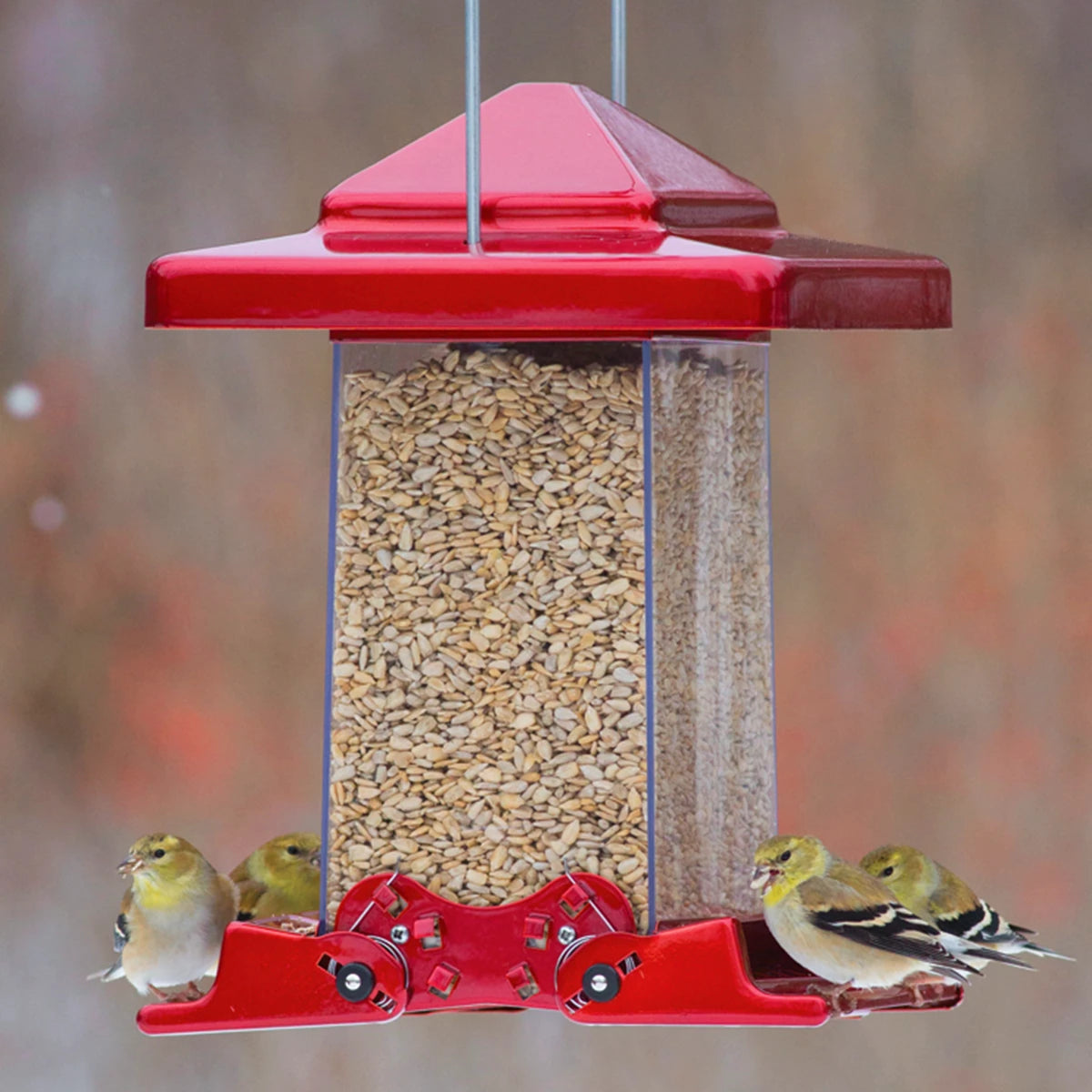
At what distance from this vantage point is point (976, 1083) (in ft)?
19.9

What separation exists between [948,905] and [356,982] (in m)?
0.93

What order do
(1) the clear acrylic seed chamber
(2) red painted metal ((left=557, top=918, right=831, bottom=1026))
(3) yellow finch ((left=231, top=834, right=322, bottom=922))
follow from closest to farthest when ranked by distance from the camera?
(2) red painted metal ((left=557, top=918, right=831, bottom=1026)), (1) the clear acrylic seed chamber, (3) yellow finch ((left=231, top=834, right=322, bottom=922))

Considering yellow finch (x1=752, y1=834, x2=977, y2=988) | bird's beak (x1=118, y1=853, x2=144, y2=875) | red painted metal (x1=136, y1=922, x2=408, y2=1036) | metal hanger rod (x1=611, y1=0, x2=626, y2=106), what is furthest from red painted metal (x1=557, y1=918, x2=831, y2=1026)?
metal hanger rod (x1=611, y1=0, x2=626, y2=106)

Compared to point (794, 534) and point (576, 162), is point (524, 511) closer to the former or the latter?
point (576, 162)

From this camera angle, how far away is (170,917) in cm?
302

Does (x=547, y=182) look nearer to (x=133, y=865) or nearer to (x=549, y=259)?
(x=549, y=259)

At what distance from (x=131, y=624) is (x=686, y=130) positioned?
2.16 meters

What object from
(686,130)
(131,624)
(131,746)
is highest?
(686,130)

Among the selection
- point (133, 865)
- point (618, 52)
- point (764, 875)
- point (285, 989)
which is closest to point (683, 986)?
point (764, 875)

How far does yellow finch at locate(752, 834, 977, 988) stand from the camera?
2855mm

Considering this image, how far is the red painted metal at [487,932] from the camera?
9.19ft

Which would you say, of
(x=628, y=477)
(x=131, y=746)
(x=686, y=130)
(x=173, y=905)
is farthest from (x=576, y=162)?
(x=131, y=746)

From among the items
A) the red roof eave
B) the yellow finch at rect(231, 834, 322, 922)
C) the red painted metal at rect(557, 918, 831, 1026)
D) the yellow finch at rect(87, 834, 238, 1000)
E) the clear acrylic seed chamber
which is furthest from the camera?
the yellow finch at rect(231, 834, 322, 922)

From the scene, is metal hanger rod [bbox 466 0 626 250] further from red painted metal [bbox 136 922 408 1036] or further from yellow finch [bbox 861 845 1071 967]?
yellow finch [bbox 861 845 1071 967]
